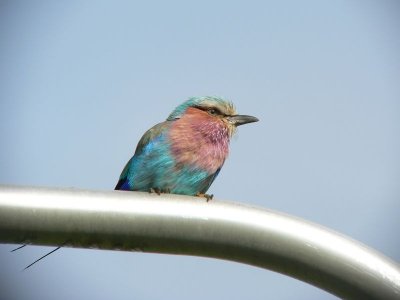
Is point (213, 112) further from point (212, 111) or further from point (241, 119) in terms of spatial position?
point (241, 119)

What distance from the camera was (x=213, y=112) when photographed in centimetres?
631

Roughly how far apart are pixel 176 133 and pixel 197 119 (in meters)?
0.36

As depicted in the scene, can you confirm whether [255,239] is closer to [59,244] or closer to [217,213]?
[217,213]

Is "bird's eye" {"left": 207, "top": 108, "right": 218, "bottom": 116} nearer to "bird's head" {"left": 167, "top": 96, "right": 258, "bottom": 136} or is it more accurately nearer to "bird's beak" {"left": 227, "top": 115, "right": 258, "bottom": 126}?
"bird's head" {"left": 167, "top": 96, "right": 258, "bottom": 136}

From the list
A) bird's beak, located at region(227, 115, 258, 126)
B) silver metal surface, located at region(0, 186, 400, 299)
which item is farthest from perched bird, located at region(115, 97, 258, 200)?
silver metal surface, located at region(0, 186, 400, 299)

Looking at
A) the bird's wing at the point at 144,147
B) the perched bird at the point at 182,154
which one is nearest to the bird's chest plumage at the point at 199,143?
the perched bird at the point at 182,154

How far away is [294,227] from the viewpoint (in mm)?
2523

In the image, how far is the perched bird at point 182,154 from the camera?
5.40 m

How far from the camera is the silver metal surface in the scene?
7.84 ft

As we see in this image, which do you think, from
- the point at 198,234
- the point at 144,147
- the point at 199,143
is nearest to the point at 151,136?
the point at 144,147

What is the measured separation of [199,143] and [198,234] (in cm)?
316

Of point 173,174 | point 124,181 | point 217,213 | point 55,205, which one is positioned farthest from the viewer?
point 124,181

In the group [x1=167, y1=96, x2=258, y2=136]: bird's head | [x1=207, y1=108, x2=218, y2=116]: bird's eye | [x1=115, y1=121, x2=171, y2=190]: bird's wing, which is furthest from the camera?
[x1=207, y1=108, x2=218, y2=116]: bird's eye

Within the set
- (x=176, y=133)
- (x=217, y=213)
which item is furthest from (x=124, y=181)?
(x=217, y=213)
